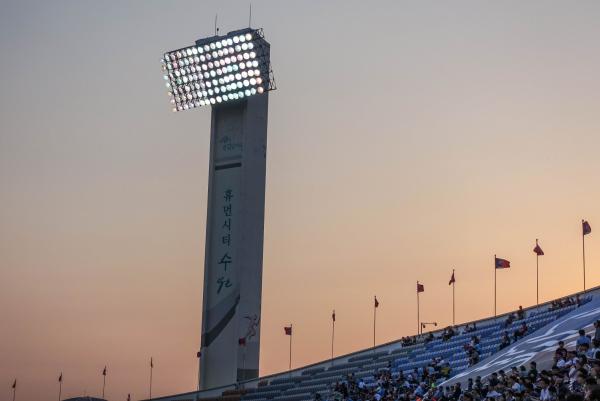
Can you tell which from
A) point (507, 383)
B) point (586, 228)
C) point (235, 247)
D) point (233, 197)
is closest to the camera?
point (507, 383)

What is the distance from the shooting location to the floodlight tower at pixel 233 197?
60000mm

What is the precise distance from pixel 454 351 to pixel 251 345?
18.6 m

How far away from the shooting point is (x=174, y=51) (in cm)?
6525

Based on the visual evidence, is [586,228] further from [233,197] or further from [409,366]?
[233,197]

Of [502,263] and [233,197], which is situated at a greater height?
[233,197]

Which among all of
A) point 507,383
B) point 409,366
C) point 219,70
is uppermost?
point 219,70

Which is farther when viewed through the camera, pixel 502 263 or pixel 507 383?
pixel 502 263

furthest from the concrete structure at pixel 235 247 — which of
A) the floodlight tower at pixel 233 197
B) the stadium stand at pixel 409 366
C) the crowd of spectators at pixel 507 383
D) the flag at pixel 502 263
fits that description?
the flag at pixel 502 263

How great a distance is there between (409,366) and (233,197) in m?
19.2

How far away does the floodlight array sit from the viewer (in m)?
62.2

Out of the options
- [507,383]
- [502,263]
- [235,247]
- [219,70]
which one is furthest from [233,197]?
[507,383]

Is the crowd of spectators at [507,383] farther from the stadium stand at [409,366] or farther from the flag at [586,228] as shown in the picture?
the flag at [586,228]

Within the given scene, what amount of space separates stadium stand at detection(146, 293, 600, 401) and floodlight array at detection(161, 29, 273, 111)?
53.5 feet

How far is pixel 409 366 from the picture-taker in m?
45.4
